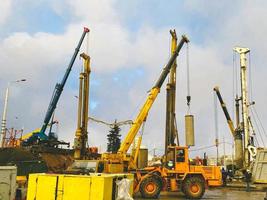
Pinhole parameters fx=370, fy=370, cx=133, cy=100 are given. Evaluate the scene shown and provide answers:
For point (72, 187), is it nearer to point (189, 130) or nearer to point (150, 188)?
point (150, 188)

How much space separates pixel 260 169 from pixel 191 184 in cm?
1147

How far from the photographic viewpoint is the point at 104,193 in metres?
11.1

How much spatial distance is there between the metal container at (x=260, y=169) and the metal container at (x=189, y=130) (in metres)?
16.1

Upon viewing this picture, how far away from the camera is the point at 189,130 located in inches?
1074

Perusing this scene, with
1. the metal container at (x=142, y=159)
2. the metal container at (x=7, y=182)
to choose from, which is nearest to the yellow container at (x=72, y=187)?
the metal container at (x=7, y=182)

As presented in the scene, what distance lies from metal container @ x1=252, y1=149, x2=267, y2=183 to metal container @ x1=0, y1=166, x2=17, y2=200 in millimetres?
7972

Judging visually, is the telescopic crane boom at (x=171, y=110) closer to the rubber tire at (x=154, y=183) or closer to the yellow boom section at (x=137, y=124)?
the yellow boom section at (x=137, y=124)

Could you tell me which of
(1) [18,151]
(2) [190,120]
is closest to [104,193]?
(2) [190,120]

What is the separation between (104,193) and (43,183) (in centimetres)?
208

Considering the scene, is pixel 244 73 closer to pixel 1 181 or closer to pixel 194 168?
pixel 194 168

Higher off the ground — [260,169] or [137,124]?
[137,124]

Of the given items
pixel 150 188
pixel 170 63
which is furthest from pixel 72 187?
pixel 170 63

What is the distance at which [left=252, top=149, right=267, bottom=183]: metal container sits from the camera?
10612mm

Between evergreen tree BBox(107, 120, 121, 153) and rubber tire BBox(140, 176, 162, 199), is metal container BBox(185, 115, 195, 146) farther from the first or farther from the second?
evergreen tree BBox(107, 120, 121, 153)
